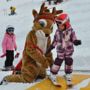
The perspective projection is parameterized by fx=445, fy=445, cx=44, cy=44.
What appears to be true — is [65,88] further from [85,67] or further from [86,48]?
[86,48]

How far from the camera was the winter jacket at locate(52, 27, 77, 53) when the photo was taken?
8008 millimetres

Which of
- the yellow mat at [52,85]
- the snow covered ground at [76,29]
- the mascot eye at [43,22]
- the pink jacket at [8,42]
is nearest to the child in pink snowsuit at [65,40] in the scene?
the yellow mat at [52,85]

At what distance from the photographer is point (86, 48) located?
13828 mm

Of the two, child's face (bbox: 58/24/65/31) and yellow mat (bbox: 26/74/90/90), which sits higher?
child's face (bbox: 58/24/65/31)

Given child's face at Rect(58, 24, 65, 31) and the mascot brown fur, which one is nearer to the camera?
child's face at Rect(58, 24, 65, 31)

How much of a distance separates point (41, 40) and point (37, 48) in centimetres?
17

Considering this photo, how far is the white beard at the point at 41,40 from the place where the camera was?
8.38m

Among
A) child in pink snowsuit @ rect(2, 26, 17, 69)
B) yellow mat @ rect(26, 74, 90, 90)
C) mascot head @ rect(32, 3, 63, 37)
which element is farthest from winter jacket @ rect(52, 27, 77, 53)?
child in pink snowsuit @ rect(2, 26, 17, 69)

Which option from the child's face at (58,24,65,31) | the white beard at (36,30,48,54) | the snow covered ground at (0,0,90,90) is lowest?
the snow covered ground at (0,0,90,90)

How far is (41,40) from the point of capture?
27.8 feet

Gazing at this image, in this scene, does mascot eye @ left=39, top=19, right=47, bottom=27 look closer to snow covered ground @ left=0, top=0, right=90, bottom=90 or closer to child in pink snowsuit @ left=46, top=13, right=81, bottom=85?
child in pink snowsuit @ left=46, top=13, right=81, bottom=85

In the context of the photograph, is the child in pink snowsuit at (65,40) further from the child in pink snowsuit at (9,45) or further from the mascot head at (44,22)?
the child in pink snowsuit at (9,45)

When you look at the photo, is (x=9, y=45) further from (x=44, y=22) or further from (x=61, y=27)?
(x=61, y=27)

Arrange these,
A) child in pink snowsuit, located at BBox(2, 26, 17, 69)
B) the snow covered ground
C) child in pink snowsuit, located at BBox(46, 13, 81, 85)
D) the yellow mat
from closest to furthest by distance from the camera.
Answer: the yellow mat < child in pink snowsuit, located at BBox(46, 13, 81, 85) < the snow covered ground < child in pink snowsuit, located at BBox(2, 26, 17, 69)
